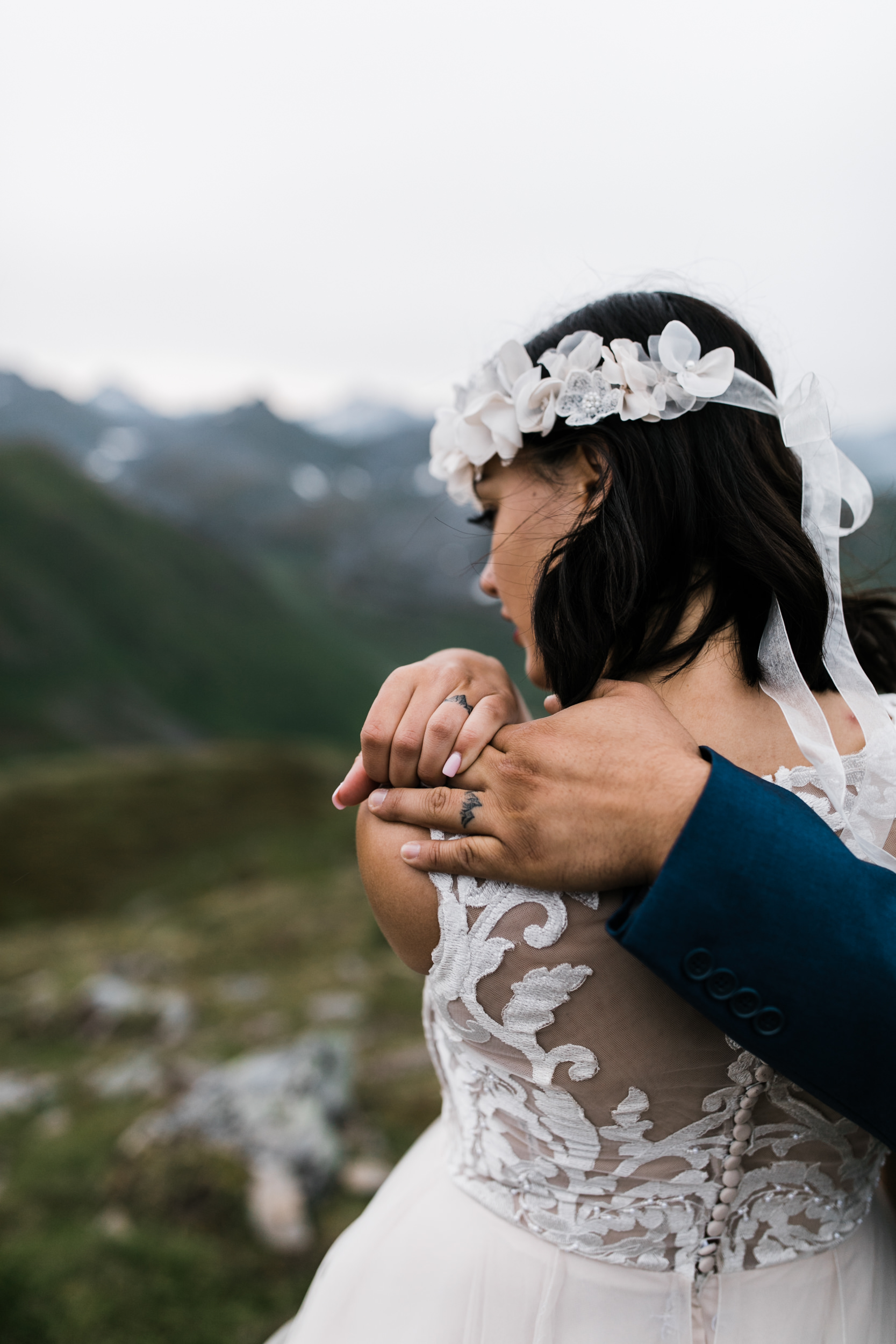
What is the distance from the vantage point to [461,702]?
1.24m

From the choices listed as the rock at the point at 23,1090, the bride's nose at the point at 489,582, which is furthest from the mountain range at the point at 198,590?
the bride's nose at the point at 489,582

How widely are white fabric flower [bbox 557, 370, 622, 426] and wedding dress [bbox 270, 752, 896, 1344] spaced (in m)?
0.67

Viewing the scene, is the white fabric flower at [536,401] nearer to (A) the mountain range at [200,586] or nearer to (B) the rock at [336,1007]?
(B) the rock at [336,1007]

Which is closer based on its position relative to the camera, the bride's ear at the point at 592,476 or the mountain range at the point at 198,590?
the bride's ear at the point at 592,476

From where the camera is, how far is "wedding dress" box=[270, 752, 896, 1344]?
43.9 inches

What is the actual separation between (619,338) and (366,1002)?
5088 millimetres

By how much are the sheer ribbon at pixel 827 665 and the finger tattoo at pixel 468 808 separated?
0.50 m

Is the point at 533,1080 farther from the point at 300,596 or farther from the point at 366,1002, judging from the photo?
the point at 300,596

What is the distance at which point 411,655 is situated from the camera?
149 feet

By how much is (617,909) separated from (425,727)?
388 millimetres

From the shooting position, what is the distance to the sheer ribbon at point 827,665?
3.81 ft

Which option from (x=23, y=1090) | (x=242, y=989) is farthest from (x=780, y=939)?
(x=242, y=989)

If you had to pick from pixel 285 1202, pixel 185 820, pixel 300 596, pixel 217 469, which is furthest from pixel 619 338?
pixel 217 469

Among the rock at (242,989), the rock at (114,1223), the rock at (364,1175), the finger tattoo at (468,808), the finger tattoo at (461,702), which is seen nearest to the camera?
the finger tattoo at (468,808)
